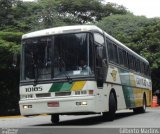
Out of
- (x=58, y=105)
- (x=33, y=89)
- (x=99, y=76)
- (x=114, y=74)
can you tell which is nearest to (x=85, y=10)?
(x=114, y=74)

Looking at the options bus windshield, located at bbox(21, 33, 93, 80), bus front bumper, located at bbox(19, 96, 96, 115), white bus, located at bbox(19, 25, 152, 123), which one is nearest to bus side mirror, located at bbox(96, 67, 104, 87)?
white bus, located at bbox(19, 25, 152, 123)

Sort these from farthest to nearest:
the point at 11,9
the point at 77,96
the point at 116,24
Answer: the point at 116,24 < the point at 11,9 < the point at 77,96

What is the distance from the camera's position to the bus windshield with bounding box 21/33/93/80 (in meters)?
14.9

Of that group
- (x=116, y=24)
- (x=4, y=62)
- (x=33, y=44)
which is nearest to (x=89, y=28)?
(x=33, y=44)

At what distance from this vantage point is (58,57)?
49.6 feet

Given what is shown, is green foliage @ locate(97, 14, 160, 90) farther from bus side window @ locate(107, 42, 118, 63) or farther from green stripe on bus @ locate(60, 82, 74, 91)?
green stripe on bus @ locate(60, 82, 74, 91)

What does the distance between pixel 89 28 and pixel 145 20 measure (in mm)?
34211

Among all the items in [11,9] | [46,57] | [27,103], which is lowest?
[27,103]

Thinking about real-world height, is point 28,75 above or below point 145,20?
below

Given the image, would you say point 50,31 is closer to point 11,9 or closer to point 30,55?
point 30,55

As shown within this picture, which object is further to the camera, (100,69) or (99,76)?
(100,69)

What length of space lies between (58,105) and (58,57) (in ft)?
4.98

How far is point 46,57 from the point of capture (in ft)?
50.1

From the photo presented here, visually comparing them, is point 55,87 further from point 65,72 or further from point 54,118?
point 54,118
